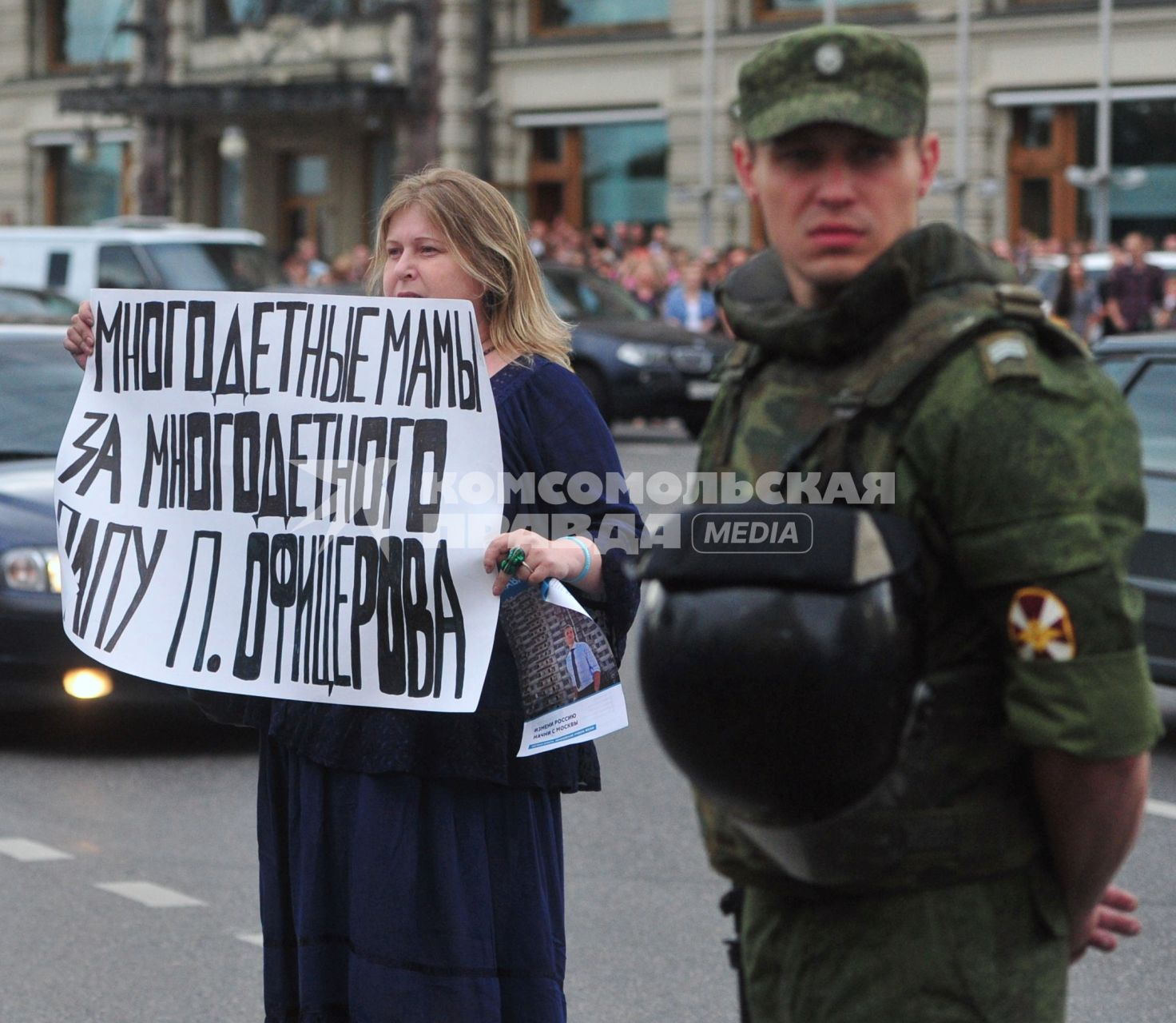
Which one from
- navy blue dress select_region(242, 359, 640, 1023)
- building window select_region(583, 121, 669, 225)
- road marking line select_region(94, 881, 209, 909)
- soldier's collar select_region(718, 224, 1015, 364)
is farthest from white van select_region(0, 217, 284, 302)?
soldier's collar select_region(718, 224, 1015, 364)

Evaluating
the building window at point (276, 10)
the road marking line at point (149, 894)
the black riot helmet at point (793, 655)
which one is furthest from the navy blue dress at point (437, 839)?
the building window at point (276, 10)

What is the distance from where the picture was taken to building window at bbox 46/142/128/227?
134 feet

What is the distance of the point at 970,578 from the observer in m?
2.20

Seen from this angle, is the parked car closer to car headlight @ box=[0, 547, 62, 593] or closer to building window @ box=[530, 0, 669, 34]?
car headlight @ box=[0, 547, 62, 593]

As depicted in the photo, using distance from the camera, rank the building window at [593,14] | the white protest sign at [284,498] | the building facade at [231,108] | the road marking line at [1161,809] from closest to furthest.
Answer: the white protest sign at [284,498]
the road marking line at [1161,809]
the building window at [593,14]
the building facade at [231,108]

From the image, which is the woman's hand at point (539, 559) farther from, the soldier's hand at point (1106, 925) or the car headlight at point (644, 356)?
the car headlight at point (644, 356)

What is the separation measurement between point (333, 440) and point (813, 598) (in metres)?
1.72

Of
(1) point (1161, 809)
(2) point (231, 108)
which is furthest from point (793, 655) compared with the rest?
(2) point (231, 108)

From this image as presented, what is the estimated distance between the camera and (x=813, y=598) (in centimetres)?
219

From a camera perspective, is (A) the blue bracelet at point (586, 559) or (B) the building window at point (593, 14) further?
(B) the building window at point (593, 14)

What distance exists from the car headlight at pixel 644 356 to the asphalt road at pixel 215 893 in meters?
12.0

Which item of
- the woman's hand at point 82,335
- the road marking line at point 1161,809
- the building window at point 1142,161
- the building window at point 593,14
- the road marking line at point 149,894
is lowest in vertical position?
the road marking line at point 149,894

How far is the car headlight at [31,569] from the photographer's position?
7.61 m

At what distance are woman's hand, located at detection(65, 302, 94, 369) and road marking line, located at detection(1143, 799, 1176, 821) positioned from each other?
13.6ft
